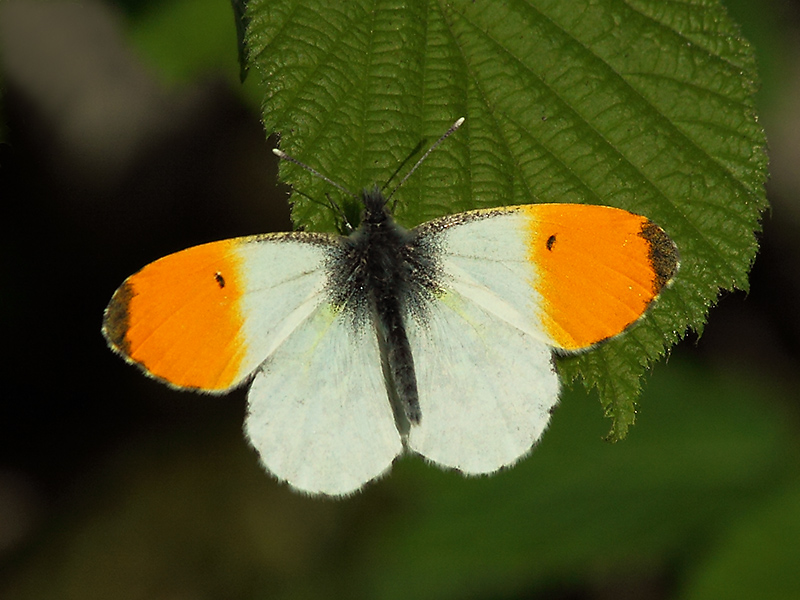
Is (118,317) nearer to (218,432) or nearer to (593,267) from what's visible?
(593,267)

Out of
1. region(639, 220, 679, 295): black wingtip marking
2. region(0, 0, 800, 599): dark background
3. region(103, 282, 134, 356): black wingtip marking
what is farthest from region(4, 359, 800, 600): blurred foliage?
region(103, 282, 134, 356): black wingtip marking

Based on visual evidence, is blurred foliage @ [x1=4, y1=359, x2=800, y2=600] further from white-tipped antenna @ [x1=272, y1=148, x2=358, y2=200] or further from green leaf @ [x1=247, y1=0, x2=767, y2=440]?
white-tipped antenna @ [x1=272, y1=148, x2=358, y2=200]

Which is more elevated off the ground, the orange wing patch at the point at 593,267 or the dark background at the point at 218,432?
the orange wing patch at the point at 593,267

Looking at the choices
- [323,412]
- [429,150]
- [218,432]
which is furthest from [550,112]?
[218,432]

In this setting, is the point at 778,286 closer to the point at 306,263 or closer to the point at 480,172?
the point at 480,172

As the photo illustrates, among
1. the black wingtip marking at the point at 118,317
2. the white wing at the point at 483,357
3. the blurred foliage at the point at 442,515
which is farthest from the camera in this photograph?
the blurred foliage at the point at 442,515

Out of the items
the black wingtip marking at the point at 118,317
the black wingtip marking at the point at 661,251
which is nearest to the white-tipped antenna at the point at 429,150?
the black wingtip marking at the point at 661,251

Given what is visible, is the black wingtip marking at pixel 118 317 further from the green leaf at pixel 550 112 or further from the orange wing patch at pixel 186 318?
the green leaf at pixel 550 112
